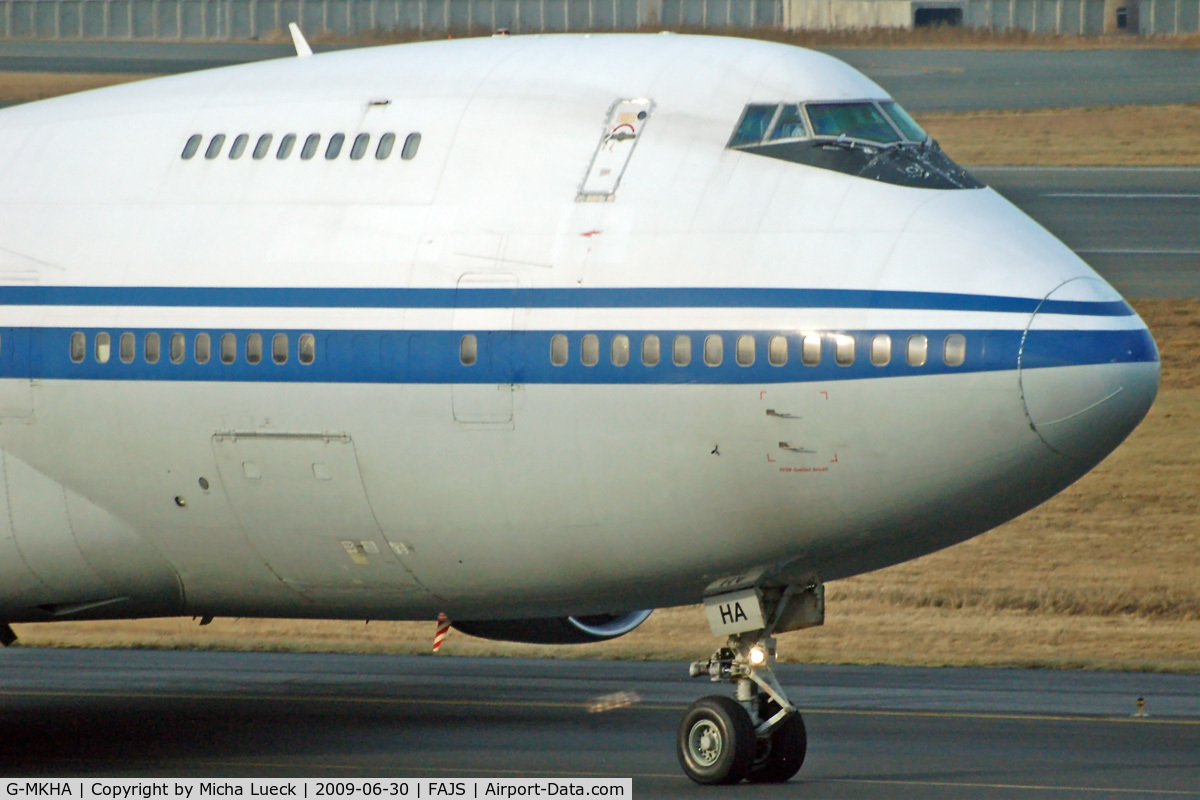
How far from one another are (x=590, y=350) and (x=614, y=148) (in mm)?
1605

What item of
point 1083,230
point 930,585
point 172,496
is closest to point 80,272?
point 172,496

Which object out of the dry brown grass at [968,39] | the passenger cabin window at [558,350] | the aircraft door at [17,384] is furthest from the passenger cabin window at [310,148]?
the dry brown grass at [968,39]

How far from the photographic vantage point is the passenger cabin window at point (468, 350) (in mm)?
15305

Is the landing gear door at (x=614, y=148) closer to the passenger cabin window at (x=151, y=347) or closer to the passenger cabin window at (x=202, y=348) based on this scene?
the passenger cabin window at (x=202, y=348)

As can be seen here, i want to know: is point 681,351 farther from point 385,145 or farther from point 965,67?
point 965,67

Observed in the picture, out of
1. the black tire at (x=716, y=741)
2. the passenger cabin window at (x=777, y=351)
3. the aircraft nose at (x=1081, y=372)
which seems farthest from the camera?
the black tire at (x=716, y=741)

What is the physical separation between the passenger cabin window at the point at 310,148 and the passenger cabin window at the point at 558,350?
2.78 metres

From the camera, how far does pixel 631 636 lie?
28.7 m

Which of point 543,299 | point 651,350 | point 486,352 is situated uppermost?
point 543,299

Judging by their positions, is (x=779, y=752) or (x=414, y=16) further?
(x=414, y=16)

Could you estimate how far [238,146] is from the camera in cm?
1677

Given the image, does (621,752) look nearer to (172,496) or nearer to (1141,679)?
(172,496)

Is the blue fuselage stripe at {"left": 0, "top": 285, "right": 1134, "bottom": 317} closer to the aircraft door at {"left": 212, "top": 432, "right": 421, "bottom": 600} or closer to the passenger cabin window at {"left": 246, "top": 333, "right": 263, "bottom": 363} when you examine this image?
the passenger cabin window at {"left": 246, "top": 333, "right": 263, "bottom": 363}
